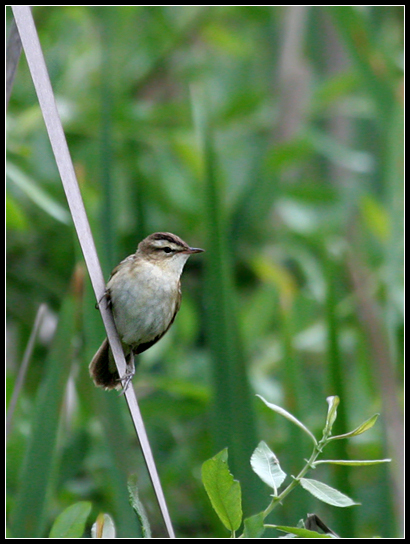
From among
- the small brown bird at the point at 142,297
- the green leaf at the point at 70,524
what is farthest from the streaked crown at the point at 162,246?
the green leaf at the point at 70,524

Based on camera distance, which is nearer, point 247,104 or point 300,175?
point 247,104

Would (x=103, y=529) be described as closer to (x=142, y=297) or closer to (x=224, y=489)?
(x=224, y=489)

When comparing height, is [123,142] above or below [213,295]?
above

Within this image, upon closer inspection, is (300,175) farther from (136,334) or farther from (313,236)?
(136,334)

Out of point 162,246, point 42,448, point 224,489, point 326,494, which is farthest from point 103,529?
point 162,246

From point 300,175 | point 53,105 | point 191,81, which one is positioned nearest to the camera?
point 53,105

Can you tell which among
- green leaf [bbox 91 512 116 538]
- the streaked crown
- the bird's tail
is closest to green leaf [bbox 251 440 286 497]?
green leaf [bbox 91 512 116 538]

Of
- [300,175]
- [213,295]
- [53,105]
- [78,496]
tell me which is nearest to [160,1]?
[213,295]
